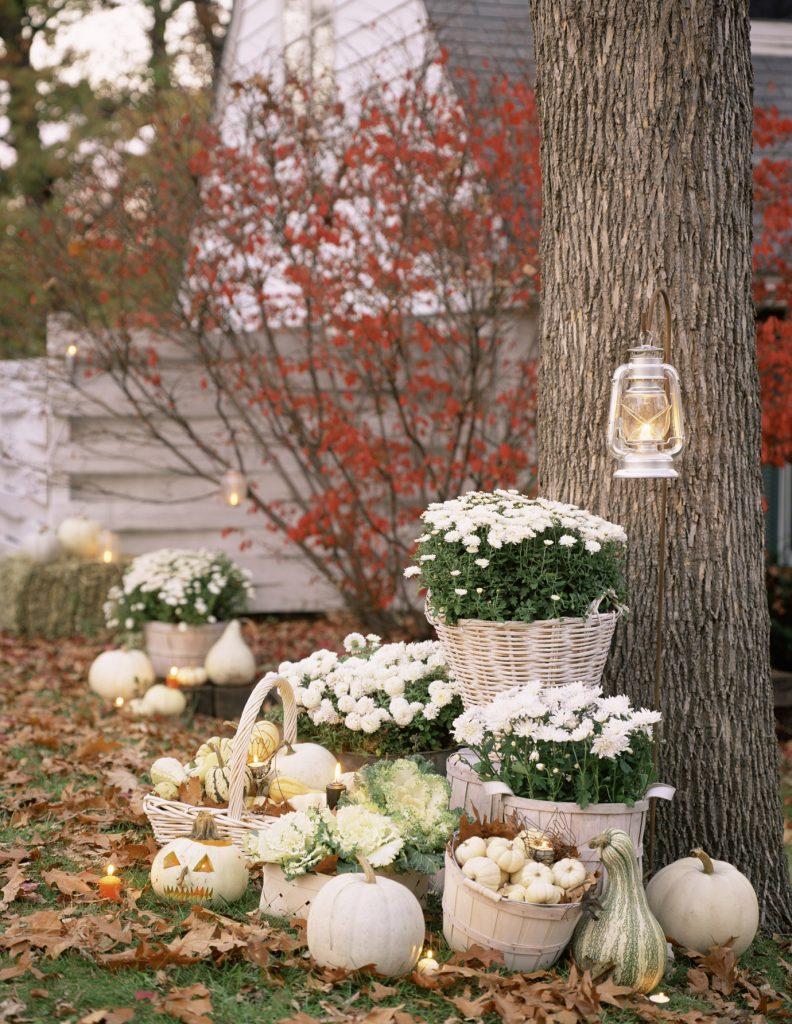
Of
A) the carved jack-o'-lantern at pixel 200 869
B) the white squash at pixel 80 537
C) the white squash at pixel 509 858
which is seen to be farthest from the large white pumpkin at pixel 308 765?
the white squash at pixel 80 537

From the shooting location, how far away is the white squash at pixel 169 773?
404cm

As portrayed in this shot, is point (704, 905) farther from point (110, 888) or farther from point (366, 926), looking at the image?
point (110, 888)

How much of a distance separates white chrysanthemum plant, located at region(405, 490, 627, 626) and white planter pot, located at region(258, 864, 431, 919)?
0.80 m

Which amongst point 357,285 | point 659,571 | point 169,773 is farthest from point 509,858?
point 357,285

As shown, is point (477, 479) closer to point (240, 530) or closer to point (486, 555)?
point (240, 530)

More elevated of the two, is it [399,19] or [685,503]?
[399,19]

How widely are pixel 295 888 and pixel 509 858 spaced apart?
26.2 inches

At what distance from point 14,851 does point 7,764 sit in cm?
136

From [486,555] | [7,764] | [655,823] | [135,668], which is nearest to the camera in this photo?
[486,555]

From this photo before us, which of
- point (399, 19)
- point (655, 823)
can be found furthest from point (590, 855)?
point (399, 19)

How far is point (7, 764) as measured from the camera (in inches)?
206

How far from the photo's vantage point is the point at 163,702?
6590mm

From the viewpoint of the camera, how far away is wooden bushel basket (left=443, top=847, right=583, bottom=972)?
3156mm

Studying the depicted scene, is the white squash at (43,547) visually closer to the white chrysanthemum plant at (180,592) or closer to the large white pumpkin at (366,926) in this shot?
the white chrysanthemum plant at (180,592)
